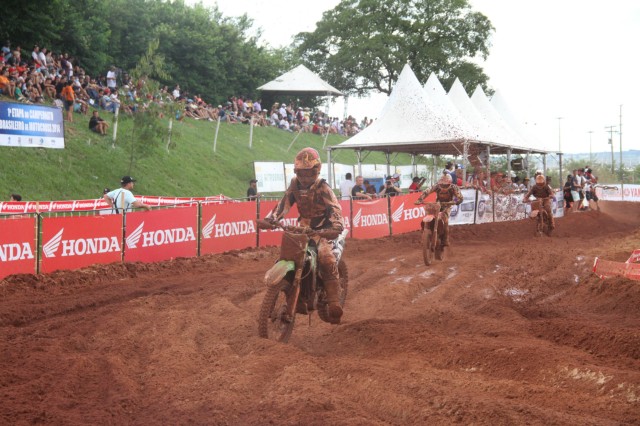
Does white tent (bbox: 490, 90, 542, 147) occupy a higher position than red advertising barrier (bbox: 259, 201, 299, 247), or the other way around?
white tent (bbox: 490, 90, 542, 147)

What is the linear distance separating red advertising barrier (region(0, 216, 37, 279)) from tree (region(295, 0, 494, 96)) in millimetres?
53125

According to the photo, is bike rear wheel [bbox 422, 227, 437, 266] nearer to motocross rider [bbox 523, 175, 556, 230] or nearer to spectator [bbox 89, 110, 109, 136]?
motocross rider [bbox 523, 175, 556, 230]

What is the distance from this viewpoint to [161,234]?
588 inches

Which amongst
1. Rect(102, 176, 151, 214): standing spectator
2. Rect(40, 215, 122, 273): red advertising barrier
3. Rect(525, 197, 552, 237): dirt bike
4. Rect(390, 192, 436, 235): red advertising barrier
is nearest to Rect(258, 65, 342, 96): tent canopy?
Rect(390, 192, 436, 235): red advertising barrier

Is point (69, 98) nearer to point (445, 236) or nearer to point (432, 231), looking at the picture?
point (432, 231)

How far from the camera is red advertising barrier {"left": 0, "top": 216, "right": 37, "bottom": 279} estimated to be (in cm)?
1158

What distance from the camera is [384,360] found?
6.96 metres

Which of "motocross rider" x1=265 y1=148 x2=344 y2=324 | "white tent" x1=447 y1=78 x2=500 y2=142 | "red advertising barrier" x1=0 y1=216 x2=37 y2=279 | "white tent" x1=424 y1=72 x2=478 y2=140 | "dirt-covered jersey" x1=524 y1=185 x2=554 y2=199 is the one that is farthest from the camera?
"white tent" x1=447 y1=78 x2=500 y2=142

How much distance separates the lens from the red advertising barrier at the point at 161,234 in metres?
14.2

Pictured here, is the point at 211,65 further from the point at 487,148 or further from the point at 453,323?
the point at 453,323

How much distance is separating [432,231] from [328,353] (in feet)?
26.4

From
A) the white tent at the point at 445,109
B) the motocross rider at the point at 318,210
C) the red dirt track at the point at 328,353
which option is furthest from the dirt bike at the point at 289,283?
the white tent at the point at 445,109

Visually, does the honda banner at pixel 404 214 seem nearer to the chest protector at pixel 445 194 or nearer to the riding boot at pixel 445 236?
the chest protector at pixel 445 194

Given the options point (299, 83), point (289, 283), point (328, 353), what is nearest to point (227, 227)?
point (289, 283)
